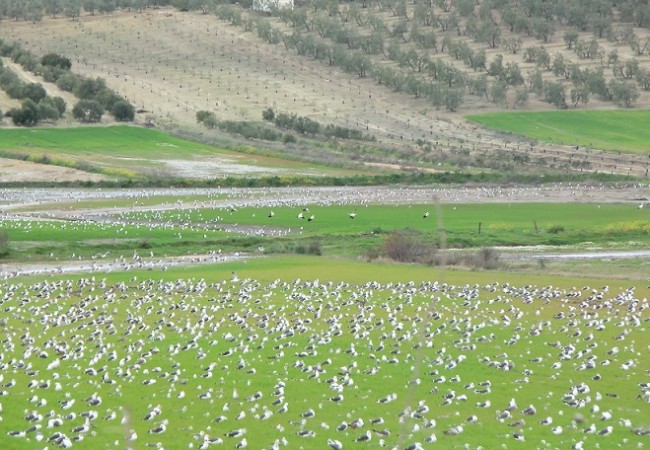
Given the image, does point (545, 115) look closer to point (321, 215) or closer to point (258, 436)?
point (321, 215)

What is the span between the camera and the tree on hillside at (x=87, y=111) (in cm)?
13425

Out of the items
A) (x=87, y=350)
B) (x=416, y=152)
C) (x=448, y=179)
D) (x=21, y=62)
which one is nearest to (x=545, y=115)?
(x=416, y=152)

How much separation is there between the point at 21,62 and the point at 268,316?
401 ft

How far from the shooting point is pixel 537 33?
18675 centimetres

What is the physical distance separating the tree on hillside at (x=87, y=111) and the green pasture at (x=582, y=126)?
133ft

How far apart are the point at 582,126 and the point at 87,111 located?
Answer: 172ft

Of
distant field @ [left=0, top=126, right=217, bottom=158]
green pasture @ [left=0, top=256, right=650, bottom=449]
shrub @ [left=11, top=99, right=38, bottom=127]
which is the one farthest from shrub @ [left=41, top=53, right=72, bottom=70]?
green pasture @ [left=0, top=256, right=650, bottom=449]

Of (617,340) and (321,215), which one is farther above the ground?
(617,340)

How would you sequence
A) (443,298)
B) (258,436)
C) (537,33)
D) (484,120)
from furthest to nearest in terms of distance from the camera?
(537,33)
(484,120)
(443,298)
(258,436)

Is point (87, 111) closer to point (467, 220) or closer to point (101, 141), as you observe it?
point (101, 141)

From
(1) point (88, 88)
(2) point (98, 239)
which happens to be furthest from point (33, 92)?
(2) point (98, 239)

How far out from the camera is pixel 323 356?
3269cm

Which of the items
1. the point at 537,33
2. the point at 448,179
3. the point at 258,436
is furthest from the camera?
the point at 537,33

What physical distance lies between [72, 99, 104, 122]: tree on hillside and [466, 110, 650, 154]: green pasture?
133 ft
